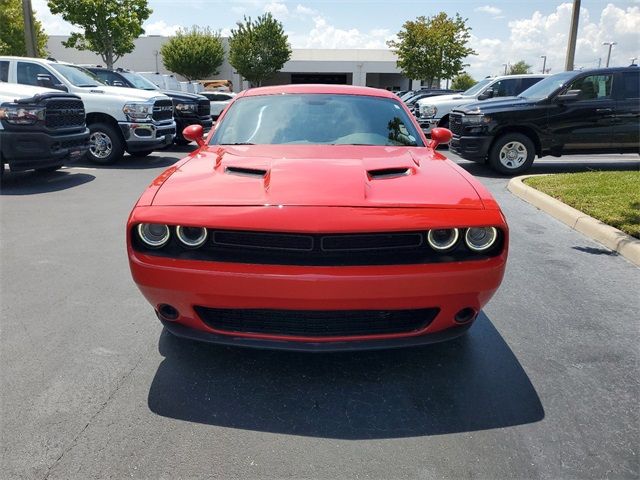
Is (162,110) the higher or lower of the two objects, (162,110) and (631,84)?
the lower

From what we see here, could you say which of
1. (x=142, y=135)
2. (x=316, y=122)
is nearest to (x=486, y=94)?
(x=142, y=135)

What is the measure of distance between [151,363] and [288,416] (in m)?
0.93

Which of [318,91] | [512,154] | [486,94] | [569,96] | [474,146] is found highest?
[486,94]

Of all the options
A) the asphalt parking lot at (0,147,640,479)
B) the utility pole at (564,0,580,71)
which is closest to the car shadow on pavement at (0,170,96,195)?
the asphalt parking lot at (0,147,640,479)

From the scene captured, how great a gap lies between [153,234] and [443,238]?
1420 mm

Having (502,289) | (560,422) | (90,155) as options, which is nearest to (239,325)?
(560,422)

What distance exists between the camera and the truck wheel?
34.0 feet

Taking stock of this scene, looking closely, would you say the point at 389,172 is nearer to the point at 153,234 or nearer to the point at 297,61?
the point at 153,234

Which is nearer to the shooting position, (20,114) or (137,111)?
(20,114)

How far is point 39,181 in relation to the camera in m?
8.62

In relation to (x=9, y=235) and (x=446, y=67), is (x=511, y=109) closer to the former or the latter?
(x=9, y=235)

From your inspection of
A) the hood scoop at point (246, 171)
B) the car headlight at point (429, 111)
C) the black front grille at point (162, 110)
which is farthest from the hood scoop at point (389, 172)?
the car headlight at point (429, 111)

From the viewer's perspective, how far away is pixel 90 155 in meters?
10.6

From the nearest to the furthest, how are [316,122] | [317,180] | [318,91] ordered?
1. [317,180]
2. [316,122]
3. [318,91]
